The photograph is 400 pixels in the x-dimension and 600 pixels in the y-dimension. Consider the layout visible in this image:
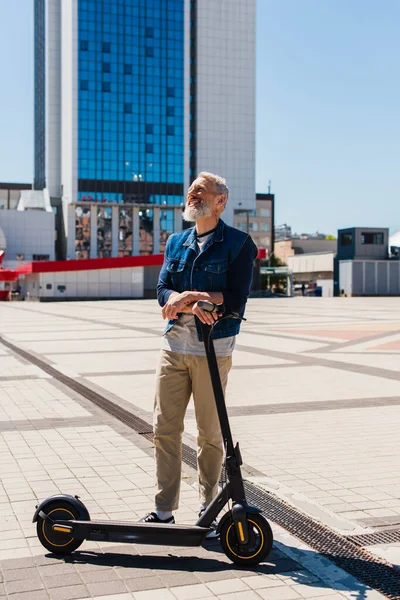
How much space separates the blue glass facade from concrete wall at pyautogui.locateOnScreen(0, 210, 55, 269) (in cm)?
612

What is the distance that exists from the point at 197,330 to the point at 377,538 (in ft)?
5.14

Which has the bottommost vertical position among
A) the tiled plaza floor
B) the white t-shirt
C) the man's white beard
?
the tiled plaza floor

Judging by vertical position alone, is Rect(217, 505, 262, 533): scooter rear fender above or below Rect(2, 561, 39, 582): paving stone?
above

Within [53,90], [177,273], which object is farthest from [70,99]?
[177,273]

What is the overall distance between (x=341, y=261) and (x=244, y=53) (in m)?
38.1

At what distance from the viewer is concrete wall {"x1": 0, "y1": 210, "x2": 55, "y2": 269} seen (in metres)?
77.7

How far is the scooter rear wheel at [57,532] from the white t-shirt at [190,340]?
1.03 m

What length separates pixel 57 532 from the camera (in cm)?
390

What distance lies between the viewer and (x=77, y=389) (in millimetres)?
9828

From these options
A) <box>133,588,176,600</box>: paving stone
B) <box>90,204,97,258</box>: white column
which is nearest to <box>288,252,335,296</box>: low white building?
<box>90,204,97,258</box>: white column

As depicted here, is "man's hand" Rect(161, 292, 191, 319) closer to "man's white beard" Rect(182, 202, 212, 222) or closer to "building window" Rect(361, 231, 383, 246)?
"man's white beard" Rect(182, 202, 212, 222)

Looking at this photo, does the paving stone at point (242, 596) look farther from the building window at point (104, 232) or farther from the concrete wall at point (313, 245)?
the concrete wall at point (313, 245)

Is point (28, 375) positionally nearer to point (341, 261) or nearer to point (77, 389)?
point (77, 389)

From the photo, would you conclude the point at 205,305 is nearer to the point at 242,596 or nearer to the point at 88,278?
the point at 242,596
